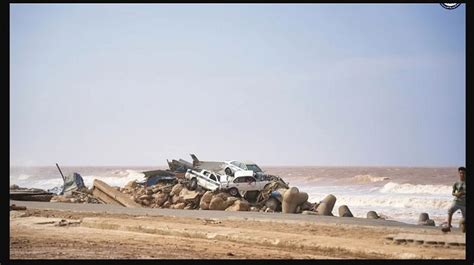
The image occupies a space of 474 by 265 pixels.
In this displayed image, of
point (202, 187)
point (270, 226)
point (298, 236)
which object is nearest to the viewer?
point (298, 236)

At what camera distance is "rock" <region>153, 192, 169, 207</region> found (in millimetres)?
24000

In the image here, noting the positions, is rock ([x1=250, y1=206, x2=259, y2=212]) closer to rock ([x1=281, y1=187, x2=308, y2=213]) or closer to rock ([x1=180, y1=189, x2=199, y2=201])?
rock ([x1=281, y1=187, x2=308, y2=213])

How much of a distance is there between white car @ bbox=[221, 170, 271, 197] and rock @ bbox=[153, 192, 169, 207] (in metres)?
2.87

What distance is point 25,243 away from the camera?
1463cm

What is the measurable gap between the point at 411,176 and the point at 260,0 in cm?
4069

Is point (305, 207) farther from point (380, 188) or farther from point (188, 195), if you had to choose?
point (380, 188)

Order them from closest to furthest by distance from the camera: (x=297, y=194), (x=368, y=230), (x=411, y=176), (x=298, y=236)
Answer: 1. (x=298, y=236)
2. (x=368, y=230)
3. (x=297, y=194)
4. (x=411, y=176)

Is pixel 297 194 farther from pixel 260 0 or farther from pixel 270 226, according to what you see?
pixel 260 0

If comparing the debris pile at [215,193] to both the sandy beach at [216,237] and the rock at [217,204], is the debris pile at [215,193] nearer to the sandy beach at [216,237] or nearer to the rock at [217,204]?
the rock at [217,204]

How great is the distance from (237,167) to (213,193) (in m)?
2.66

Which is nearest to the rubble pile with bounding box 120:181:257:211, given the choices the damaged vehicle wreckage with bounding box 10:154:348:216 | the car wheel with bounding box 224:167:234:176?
the damaged vehicle wreckage with bounding box 10:154:348:216

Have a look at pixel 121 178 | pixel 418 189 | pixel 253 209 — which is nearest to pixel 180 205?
pixel 253 209

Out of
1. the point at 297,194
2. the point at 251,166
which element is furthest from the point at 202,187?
the point at 297,194

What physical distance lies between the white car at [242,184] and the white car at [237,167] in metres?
0.99
